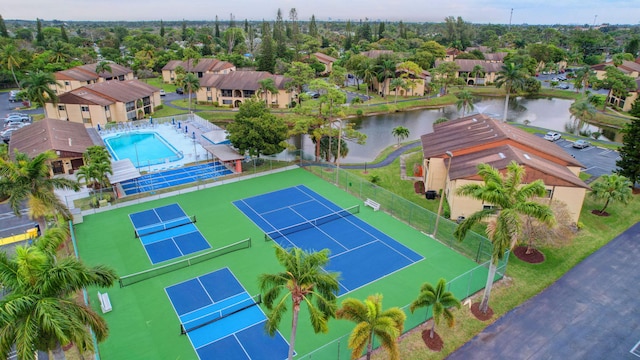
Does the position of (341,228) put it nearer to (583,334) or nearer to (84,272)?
(583,334)

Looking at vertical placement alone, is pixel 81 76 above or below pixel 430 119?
above

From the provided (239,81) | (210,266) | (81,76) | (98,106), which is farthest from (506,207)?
(81,76)

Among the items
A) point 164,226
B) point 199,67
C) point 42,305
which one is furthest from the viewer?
point 199,67

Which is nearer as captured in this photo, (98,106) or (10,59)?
(98,106)

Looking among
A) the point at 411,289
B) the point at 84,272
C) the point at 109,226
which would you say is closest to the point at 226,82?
the point at 109,226

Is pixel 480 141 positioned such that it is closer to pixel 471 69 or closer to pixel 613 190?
pixel 613 190

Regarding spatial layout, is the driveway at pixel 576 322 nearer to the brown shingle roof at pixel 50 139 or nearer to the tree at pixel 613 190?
the tree at pixel 613 190
